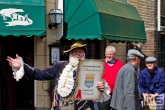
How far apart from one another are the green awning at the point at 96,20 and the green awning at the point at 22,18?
1004 mm

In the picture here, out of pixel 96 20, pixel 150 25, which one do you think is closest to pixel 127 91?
pixel 96 20

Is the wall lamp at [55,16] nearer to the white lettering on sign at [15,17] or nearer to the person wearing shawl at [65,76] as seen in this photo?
the white lettering on sign at [15,17]

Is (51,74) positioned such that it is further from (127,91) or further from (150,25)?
(150,25)

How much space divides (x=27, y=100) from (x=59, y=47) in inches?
67.3

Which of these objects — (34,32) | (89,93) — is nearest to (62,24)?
(34,32)

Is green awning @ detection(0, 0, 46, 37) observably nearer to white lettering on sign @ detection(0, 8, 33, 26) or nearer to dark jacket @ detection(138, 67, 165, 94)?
white lettering on sign @ detection(0, 8, 33, 26)

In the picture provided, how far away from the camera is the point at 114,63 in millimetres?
6586

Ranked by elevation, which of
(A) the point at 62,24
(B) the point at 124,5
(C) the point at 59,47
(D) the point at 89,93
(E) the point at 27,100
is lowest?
(E) the point at 27,100

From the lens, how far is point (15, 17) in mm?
7836

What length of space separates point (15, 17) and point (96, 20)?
1.89 metres

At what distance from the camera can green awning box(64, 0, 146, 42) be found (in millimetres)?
8469

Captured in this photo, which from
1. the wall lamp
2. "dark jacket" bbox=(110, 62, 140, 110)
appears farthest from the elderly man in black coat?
the wall lamp

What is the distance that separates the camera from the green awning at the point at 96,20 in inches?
333

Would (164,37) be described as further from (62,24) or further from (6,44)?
(6,44)
